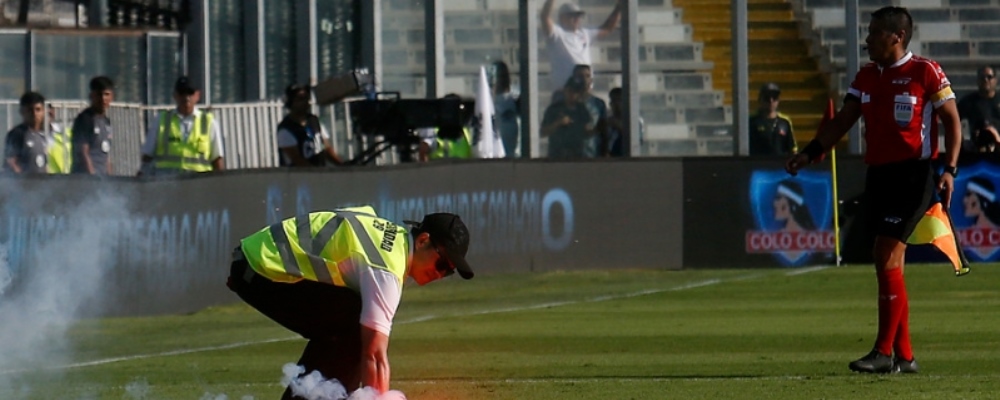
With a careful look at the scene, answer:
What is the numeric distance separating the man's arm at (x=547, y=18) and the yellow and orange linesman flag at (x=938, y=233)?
35.2ft

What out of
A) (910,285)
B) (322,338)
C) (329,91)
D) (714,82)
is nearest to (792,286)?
(910,285)

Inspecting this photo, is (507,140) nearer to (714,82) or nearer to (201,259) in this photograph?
(714,82)

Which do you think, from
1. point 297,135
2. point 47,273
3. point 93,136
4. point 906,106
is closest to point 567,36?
point 297,135

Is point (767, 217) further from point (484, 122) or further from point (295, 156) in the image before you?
point (295, 156)

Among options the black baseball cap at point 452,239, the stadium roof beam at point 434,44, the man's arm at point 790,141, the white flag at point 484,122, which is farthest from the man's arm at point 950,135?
the stadium roof beam at point 434,44

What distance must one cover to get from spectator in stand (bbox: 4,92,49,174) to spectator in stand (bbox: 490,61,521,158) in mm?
6166

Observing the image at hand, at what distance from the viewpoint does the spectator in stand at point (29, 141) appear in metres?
16.9

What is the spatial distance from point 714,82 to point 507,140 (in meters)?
2.42

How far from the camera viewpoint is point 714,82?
2175cm

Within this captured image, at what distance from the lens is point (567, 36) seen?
21469 mm

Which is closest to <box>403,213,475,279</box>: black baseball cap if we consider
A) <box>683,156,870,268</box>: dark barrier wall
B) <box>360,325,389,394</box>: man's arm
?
<box>360,325,389,394</box>: man's arm

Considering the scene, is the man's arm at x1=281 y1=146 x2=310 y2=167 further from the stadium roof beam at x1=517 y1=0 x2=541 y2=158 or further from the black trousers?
the black trousers

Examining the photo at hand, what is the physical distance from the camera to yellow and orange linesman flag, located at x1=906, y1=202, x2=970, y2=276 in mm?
11062

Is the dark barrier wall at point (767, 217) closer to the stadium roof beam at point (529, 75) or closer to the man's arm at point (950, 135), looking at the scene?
the stadium roof beam at point (529, 75)
